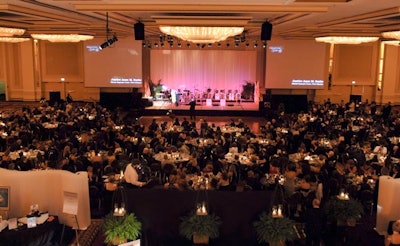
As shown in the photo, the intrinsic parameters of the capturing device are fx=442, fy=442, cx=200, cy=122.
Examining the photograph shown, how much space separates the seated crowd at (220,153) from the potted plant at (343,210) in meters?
0.53

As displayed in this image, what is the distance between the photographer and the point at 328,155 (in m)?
11.5

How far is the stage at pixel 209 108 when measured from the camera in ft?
75.8

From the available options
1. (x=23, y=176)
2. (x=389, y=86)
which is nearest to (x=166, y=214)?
(x=23, y=176)

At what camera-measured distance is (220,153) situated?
11547mm

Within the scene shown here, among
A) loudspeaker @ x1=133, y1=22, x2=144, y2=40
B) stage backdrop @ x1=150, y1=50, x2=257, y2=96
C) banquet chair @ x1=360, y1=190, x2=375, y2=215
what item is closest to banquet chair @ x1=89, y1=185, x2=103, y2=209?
loudspeaker @ x1=133, y1=22, x2=144, y2=40

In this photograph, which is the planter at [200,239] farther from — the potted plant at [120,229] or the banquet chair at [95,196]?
the banquet chair at [95,196]

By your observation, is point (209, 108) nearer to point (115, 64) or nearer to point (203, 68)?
point (203, 68)

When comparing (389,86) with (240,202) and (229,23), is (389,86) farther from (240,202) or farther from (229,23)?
(240,202)

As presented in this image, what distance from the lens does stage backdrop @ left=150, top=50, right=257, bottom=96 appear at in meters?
26.7

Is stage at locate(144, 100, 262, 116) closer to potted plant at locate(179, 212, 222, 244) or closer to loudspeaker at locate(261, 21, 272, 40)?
loudspeaker at locate(261, 21, 272, 40)

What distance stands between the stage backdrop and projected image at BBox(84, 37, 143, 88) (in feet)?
11.3

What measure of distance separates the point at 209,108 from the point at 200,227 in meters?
16.7

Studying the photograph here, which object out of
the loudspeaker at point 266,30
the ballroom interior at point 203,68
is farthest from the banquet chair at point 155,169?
the ballroom interior at point 203,68

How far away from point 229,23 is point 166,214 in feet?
13.8
